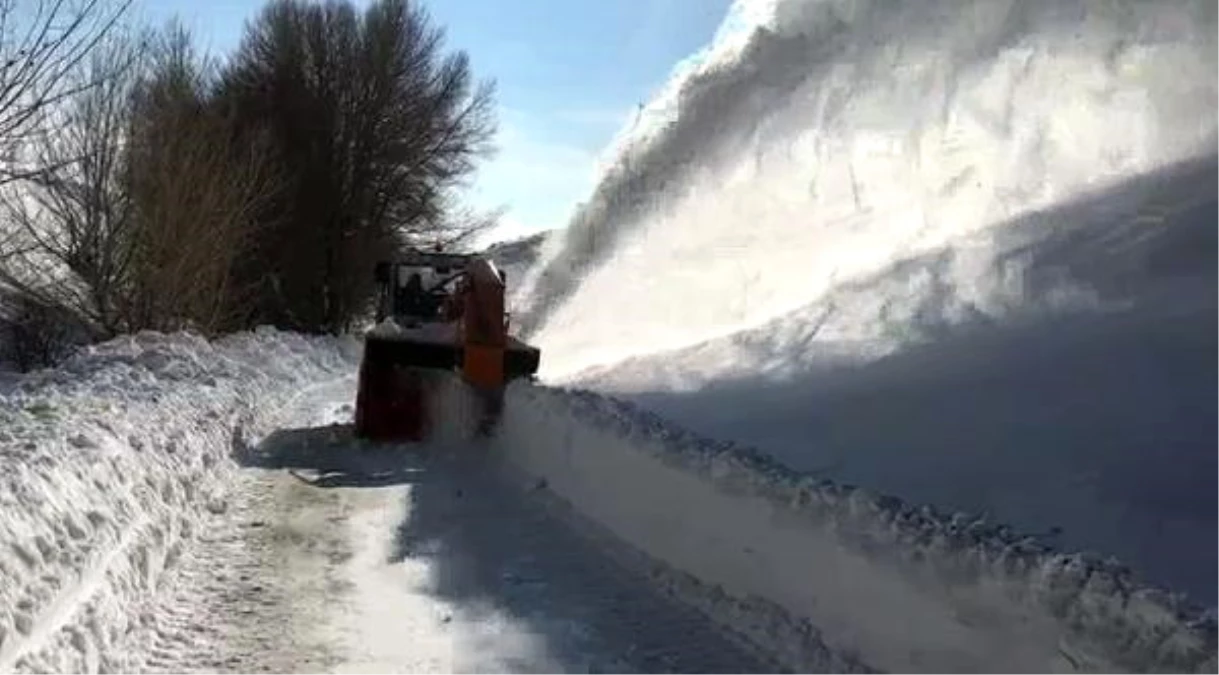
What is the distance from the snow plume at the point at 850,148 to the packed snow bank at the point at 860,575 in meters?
2.93

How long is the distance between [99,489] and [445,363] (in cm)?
610

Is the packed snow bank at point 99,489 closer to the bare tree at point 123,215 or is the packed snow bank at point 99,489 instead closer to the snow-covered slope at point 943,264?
the snow-covered slope at point 943,264

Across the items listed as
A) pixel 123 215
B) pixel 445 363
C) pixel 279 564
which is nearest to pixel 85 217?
pixel 123 215

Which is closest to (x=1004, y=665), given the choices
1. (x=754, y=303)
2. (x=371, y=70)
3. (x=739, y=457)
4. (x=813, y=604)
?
(x=813, y=604)

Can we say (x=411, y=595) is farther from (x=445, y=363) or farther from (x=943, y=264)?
(x=445, y=363)

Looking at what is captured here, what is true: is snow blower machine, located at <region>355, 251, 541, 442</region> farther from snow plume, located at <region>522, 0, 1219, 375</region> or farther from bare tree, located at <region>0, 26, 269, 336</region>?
bare tree, located at <region>0, 26, 269, 336</region>

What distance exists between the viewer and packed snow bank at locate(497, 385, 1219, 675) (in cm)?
418

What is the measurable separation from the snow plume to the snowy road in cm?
365

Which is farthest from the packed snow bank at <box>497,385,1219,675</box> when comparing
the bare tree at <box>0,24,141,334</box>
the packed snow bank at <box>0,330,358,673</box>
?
the bare tree at <box>0,24,141,334</box>

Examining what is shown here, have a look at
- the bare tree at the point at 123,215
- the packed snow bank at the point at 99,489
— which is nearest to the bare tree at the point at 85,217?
the bare tree at the point at 123,215

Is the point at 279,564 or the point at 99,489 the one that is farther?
the point at 279,564

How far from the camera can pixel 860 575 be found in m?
5.67

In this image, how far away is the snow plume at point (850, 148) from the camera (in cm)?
984

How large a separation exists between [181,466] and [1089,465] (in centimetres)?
592
